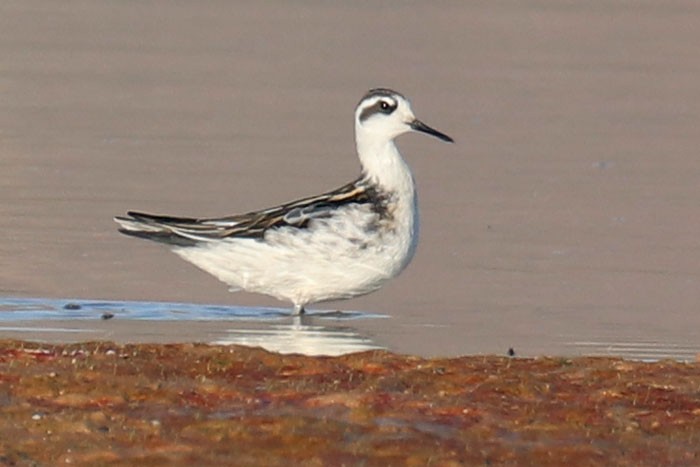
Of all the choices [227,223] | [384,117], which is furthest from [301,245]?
[384,117]

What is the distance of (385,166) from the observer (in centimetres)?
1117

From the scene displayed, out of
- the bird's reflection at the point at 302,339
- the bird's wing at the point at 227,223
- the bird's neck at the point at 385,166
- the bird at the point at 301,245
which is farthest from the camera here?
the bird's neck at the point at 385,166

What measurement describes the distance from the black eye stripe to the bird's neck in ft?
0.51

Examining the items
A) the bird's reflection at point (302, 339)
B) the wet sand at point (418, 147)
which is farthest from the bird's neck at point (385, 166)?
the bird's reflection at point (302, 339)

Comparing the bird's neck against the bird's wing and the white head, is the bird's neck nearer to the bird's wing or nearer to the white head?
the white head

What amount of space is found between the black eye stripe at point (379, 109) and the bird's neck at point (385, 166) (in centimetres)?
15

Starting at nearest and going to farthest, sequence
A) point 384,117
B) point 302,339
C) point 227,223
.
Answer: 1. point 302,339
2. point 227,223
3. point 384,117

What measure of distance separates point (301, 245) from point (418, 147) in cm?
462

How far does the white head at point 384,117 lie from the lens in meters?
11.5

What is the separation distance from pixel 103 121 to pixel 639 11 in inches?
348

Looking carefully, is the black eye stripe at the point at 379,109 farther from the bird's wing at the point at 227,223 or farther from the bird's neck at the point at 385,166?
the bird's wing at the point at 227,223

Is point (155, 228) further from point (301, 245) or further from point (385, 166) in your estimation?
point (385, 166)

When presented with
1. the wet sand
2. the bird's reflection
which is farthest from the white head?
the bird's reflection

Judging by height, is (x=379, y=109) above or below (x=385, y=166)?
above
